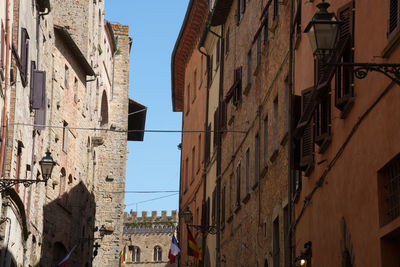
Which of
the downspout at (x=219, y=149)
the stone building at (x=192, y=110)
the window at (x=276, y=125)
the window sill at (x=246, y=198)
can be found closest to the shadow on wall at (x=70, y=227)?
the stone building at (x=192, y=110)

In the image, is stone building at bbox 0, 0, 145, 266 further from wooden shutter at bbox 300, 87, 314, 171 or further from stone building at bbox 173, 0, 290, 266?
wooden shutter at bbox 300, 87, 314, 171

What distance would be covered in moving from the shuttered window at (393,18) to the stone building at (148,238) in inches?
3014

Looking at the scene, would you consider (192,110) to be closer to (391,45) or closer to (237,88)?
(237,88)

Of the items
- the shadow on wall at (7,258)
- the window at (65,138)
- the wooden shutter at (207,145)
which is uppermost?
the window at (65,138)

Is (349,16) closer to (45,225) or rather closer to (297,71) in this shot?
(297,71)

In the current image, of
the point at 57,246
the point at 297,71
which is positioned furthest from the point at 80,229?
the point at 297,71

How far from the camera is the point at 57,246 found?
36.6m

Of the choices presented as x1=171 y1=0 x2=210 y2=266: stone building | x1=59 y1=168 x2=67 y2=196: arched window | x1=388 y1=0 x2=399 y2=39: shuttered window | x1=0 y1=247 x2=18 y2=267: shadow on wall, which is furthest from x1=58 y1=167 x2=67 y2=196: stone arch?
x1=388 y1=0 x2=399 y2=39: shuttered window

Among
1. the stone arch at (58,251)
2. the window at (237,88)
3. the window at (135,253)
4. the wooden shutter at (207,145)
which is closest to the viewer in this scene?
the window at (237,88)

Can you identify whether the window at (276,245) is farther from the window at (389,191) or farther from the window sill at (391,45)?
the window sill at (391,45)

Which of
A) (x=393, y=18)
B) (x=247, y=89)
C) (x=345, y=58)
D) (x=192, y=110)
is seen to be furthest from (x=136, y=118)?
(x=393, y=18)

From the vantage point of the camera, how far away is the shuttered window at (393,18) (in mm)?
9573

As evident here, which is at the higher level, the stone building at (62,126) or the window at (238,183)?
the stone building at (62,126)

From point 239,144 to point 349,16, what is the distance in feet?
40.2
